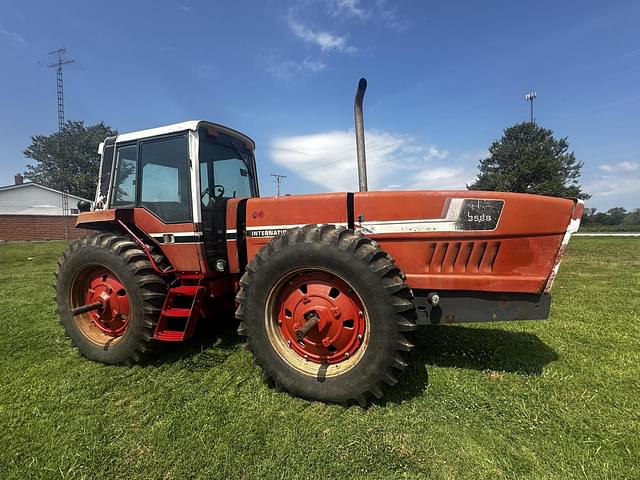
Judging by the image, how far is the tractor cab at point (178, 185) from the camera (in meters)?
3.53

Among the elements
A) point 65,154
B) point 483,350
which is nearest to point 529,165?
point 483,350

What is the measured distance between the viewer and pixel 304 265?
2750 mm

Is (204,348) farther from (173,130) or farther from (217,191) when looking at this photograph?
(173,130)

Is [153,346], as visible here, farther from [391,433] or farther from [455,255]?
[455,255]

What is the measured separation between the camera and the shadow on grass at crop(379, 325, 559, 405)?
3.00m

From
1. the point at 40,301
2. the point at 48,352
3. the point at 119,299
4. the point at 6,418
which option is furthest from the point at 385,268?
the point at 40,301

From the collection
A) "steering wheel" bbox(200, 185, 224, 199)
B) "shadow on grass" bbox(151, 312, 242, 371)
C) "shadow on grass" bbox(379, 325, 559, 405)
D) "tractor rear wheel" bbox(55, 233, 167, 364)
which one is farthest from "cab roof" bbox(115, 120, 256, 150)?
"shadow on grass" bbox(379, 325, 559, 405)

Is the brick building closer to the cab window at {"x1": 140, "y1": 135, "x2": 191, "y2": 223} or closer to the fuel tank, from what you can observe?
the cab window at {"x1": 140, "y1": 135, "x2": 191, "y2": 223}

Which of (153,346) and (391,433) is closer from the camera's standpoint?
(391,433)

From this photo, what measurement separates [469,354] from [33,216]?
32805 millimetres

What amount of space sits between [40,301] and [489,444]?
24.6 ft

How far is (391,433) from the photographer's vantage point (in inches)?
91.6

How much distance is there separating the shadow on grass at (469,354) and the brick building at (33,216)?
93.0 feet

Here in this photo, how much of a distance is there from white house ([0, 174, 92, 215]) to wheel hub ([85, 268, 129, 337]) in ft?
111
